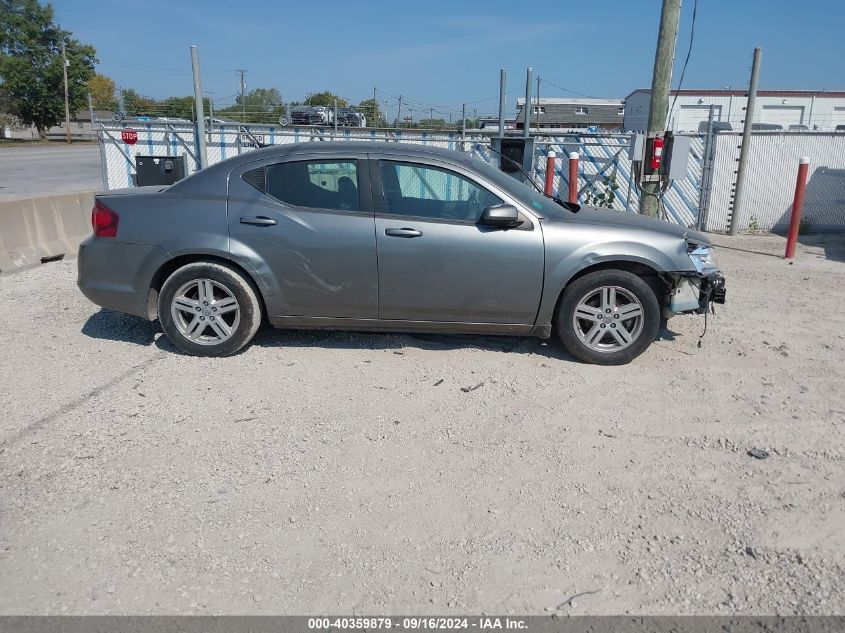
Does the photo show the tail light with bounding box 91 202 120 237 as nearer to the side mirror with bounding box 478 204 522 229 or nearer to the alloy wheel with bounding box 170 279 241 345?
the alloy wheel with bounding box 170 279 241 345

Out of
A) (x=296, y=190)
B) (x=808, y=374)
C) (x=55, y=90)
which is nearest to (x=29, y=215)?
(x=296, y=190)

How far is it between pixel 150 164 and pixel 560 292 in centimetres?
972

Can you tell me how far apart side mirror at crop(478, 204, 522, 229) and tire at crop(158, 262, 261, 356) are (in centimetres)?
188

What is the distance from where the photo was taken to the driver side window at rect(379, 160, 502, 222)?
5371mm

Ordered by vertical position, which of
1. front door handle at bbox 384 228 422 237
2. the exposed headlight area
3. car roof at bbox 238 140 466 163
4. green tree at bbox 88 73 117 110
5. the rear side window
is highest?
green tree at bbox 88 73 117 110

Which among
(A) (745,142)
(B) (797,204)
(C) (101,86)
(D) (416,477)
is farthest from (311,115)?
(C) (101,86)

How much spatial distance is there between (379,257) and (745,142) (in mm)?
9458

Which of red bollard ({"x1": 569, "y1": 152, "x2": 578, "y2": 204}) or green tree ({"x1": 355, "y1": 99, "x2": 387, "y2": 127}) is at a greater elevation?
green tree ({"x1": 355, "y1": 99, "x2": 387, "y2": 127})

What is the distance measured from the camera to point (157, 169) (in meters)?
12.7

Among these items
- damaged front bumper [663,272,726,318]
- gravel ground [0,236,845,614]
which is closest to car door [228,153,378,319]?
gravel ground [0,236,845,614]

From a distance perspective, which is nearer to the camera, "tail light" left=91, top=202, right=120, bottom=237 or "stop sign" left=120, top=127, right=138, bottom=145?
"tail light" left=91, top=202, right=120, bottom=237

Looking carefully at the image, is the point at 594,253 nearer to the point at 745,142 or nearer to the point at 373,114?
the point at 745,142

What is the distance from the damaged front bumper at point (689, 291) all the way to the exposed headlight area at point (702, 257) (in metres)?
0.08

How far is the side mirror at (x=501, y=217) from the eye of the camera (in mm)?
5164
